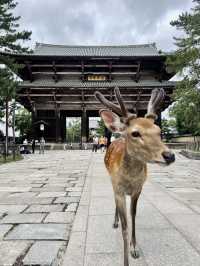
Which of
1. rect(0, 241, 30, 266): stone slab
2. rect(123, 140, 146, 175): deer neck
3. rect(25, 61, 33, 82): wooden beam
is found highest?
rect(25, 61, 33, 82): wooden beam

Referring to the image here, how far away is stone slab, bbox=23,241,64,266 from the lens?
3.73m

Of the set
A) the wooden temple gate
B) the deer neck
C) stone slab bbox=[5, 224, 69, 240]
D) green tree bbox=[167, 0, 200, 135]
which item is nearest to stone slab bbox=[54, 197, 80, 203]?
stone slab bbox=[5, 224, 69, 240]

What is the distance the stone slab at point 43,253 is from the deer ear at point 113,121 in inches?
60.9

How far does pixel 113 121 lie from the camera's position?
3.53 m

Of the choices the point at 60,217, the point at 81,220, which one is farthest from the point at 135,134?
the point at 60,217

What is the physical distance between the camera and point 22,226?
529 centimetres

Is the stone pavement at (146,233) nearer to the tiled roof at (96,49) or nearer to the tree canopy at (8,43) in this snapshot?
the tree canopy at (8,43)

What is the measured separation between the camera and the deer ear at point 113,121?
350 centimetres

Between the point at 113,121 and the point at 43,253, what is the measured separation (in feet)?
5.62

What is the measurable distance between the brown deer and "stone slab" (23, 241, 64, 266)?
2.82ft

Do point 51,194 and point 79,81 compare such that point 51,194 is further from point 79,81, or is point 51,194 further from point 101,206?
point 79,81

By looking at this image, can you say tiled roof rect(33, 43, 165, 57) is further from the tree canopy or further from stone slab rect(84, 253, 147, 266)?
stone slab rect(84, 253, 147, 266)

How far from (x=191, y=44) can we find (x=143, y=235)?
21.2 m

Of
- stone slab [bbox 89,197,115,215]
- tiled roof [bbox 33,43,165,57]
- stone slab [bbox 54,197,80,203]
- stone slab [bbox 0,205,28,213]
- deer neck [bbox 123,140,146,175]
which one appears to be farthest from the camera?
tiled roof [bbox 33,43,165,57]
